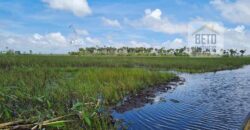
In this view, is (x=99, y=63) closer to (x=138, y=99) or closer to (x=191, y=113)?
(x=138, y=99)

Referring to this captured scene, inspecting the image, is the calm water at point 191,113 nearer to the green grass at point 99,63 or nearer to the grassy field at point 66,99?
the grassy field at point 66,99

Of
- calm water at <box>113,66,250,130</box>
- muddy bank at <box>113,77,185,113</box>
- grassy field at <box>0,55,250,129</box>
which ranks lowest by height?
calm water at <box>113,66,250,130</box>

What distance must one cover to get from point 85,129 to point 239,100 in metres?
7.06

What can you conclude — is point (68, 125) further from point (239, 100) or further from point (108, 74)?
point (108, 74)

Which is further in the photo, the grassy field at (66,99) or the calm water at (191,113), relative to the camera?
the calm water at (191,113)

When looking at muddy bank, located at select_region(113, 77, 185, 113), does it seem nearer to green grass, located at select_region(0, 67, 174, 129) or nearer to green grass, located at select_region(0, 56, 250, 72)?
green grass, located at select_region(0, 67, 174, 129)

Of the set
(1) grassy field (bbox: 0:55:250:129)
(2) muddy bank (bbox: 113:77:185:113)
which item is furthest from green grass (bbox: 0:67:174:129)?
(2) muddy bank (bbox: 113:77:185:113)

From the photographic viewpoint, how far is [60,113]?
20.6 feet

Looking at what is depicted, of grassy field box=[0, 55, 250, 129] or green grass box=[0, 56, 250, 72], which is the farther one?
green grass box=[0, 56, 250, 72]

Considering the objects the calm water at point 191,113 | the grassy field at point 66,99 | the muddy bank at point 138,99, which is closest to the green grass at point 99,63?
the grassy field at point 66,99

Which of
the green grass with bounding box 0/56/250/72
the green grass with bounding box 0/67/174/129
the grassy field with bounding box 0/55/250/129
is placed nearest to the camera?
the grassy field with bounding box 0/55/250/129

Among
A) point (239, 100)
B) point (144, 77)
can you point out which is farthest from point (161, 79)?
point (239, 100)

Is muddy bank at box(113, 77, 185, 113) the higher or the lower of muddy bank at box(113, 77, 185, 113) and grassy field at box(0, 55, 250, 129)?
the lower

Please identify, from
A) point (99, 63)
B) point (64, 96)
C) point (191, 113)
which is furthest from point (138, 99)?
point (99, 63)
